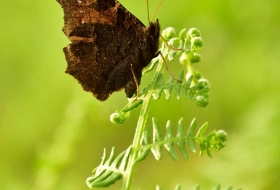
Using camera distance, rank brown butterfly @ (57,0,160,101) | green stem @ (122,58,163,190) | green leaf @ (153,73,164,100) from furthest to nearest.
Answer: brown butterfly @ (57,0,160,101)
green leaf @ (153,73,164,100)
green stem @ (122,58,163,190)

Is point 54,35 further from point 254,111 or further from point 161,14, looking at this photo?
point 254,111

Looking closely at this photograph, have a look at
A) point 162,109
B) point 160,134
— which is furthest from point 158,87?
point 162,109

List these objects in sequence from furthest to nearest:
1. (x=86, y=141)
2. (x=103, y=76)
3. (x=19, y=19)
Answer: (x=19, y=19), (x=86, y=141), (x=103, y=76)

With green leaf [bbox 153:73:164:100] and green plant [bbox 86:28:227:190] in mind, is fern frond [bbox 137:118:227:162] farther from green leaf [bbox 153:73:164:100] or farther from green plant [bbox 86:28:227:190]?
green leaf [bbox 153:73:164:100]

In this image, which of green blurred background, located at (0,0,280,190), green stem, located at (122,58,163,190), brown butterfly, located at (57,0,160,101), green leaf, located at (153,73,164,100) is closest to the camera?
green stem, located at (122,58,163,190)

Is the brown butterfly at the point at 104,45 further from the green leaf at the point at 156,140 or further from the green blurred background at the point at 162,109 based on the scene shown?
the green blurred background at the point at 162,109

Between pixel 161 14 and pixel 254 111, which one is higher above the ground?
pixel 161 14

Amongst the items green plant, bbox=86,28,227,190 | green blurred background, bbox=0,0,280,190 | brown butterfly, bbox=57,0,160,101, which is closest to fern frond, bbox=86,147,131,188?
green plant, bbox=86,28,227,190

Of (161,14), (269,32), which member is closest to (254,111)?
(269,32)

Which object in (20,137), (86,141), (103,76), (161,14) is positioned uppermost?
(161,14)
